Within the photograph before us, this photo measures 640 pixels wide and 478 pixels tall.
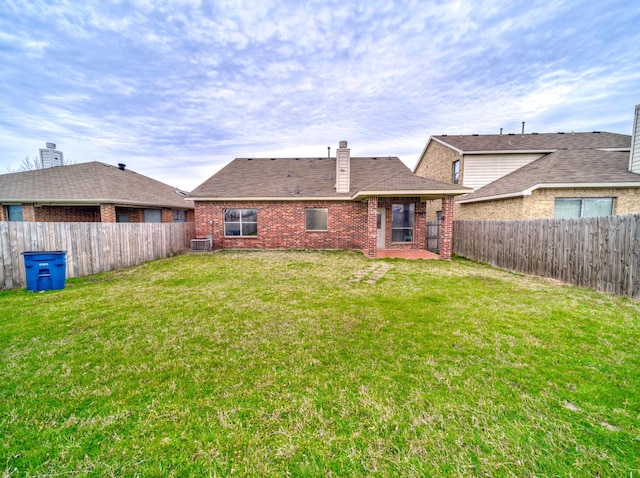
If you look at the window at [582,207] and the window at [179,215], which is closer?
the window at [582,207]

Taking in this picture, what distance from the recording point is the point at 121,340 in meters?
4.05

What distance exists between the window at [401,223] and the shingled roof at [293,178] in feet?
6.14

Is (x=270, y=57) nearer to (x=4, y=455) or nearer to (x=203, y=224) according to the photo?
(x=203, y=224)

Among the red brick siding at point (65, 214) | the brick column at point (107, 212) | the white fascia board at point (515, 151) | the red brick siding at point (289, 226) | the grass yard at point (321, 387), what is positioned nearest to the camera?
the grass yard at point (321, 387)

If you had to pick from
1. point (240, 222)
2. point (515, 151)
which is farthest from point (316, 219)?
point (515, 151)

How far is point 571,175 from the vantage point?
11.2 meters

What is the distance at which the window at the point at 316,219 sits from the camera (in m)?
15.0

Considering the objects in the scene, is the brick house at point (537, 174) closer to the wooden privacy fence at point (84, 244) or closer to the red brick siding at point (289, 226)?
the red brick siding at point (289, 226)

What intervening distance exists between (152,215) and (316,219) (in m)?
10.5

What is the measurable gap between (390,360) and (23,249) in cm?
1007

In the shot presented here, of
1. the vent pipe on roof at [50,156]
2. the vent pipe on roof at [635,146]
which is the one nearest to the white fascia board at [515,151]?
the vent pipe on roof at [635,146]

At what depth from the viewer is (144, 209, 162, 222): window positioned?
53.1 feet

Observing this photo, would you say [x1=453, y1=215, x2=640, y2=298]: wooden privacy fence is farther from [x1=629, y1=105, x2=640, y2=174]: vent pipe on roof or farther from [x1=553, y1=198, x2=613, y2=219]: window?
[x1=629, y1=105, x2=640, y2=174]: vent pipe on roof

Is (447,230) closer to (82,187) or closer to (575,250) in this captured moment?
(575,250)
